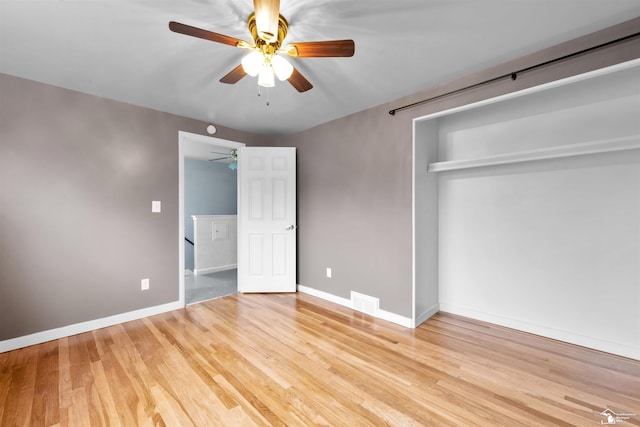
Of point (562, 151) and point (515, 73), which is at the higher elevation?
point (515, 73)

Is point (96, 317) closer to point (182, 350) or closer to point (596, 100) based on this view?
point (182, 350)

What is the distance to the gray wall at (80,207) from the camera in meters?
2.33

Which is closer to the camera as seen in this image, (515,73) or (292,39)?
(292,39)

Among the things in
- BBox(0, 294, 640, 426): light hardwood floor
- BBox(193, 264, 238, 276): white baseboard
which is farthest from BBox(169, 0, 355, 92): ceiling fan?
BBox(193, 264, 238, 276): white baseboard

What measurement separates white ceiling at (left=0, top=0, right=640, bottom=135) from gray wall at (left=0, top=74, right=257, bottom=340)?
0.97ft

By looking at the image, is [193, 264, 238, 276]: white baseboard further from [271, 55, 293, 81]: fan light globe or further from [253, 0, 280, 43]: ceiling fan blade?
[253, 0, 280, 43]: ceiling fan blade

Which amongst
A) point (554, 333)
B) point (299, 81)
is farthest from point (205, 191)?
point (554, 333)

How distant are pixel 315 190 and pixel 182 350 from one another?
243cm

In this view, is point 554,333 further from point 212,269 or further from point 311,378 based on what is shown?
point 212,269

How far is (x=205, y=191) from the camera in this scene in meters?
6.25

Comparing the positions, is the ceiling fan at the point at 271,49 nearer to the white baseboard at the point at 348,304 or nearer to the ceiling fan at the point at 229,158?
the white baseboard at the point at 348,304

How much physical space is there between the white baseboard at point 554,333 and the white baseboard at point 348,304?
687mm

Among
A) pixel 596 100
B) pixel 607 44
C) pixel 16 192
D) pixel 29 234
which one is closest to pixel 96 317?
pixel 29 234

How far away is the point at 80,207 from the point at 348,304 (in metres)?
3.10
